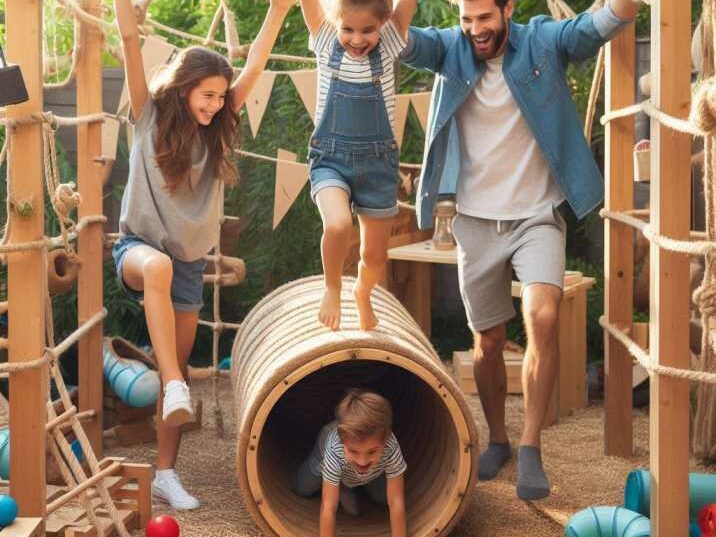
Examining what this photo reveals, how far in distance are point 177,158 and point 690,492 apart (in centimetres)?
179

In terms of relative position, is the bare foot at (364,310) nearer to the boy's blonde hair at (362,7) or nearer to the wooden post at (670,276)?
the boy's blonde hair at (362,7)

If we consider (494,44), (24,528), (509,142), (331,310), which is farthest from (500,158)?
(24,528)

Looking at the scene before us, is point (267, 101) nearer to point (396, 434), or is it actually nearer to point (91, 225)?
point (91, 225)

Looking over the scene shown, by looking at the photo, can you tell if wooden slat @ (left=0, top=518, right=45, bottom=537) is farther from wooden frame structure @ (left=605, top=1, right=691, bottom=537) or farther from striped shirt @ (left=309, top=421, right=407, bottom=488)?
wooden frame structure @ (left=605, top=1, right=691, bottom=537)

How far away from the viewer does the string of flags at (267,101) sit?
4.92 meters

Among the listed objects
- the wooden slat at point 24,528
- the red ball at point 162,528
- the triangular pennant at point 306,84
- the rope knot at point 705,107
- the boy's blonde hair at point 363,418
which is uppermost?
the triangular pennant at point 306,84

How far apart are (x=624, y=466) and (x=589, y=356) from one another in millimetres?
2052

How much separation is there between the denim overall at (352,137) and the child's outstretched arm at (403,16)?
0.10 metres

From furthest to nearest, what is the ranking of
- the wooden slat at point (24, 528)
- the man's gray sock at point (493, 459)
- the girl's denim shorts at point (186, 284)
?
the man's gray sock at point (493, 459), the girl's denim shorts at point (186, 284), the wooden slat at point (24, 528)

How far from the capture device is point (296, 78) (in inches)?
195

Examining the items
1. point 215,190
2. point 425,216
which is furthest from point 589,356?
point 215,190

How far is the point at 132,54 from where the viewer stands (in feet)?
12.8

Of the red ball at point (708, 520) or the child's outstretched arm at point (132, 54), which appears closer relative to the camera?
the red ball at point (708, 520)

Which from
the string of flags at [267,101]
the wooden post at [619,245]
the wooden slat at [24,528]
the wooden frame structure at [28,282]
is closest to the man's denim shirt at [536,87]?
the wooden post at [619,245]
